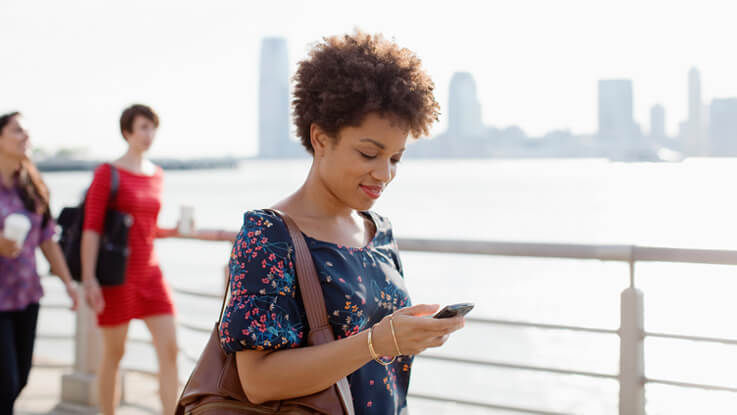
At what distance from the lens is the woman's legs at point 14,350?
11.5ft

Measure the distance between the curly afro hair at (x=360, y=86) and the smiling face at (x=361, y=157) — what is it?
21mm

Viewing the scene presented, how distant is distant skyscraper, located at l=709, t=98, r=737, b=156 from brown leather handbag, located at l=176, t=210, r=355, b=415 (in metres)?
4.86

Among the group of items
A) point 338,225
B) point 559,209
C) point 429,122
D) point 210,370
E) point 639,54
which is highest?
point 639,54

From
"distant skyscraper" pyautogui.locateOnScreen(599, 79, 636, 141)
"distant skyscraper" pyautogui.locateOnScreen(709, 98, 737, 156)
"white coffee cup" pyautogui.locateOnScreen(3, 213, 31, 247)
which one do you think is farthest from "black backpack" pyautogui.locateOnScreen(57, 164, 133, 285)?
"distant skyscraper" pyautogui.locateOnScreen(599, 79, 636, 141)

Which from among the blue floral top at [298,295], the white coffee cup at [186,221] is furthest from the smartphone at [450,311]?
the white coffee cup at [186,221]

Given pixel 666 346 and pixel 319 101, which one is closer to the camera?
pixel 319 101

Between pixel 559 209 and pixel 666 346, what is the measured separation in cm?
4320

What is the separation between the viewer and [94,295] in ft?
12.9

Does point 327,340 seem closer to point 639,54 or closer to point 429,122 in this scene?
point 429,122

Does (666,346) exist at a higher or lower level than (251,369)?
lower

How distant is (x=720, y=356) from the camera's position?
9.85 meters

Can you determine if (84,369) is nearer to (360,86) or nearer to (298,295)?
(298,295)

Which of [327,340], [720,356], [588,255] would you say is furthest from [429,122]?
[720,356]

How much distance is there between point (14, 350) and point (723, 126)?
5.69 m
